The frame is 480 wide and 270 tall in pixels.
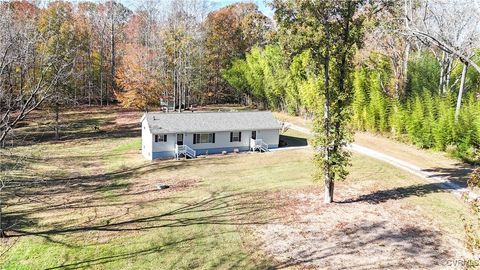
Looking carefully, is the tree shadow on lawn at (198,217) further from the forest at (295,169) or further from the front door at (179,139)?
the front door at (179,139)

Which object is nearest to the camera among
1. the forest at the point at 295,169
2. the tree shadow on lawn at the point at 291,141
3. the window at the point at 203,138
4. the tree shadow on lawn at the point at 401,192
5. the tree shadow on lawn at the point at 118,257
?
the tree shadow on lawn at the point at 118,257

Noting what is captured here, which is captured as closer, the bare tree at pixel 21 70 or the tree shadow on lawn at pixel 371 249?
the tree shadow on lawn at pixel 371 249

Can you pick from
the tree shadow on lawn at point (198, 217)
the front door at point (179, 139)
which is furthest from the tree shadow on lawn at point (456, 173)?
→ the front door at point (179, 139)

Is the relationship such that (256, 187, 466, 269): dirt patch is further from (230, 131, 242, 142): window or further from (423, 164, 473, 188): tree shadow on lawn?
(230, 131, 242, 142): window

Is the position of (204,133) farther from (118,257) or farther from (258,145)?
(118,257)

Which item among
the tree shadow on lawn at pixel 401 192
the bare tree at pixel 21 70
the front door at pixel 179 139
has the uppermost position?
the bare tree at pixel 21 70

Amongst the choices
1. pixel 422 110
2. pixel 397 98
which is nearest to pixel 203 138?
pixel 397 98
